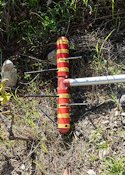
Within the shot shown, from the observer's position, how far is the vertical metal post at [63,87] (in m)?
2.29

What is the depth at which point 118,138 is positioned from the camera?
7.20 feet

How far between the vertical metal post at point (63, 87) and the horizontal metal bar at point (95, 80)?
45 millimetres

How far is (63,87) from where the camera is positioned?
233cm

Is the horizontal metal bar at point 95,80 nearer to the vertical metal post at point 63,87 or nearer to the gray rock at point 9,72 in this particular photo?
the vertical metal post at point 63,87

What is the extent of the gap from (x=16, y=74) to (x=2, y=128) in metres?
0.37

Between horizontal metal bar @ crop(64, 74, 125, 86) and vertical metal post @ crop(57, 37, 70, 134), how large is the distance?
0.04 m

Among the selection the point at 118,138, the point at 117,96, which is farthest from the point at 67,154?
the point at 117,96

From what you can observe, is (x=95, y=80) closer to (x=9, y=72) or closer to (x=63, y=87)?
(x=63, y=87)

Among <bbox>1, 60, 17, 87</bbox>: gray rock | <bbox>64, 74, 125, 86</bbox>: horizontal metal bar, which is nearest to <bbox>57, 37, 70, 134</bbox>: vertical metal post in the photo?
<bbox>64, 74, 125, 86</bbox>: horizontal metal bar

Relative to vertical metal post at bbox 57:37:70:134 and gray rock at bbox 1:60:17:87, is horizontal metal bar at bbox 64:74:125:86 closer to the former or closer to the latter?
vertical metal post at bbox 57:37:70:134

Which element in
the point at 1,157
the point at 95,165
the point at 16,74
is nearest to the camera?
the point at 95,165

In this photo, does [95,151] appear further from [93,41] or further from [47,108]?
[93,41]

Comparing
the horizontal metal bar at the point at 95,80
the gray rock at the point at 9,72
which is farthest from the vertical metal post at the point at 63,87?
the gray rock at the point at 9,72

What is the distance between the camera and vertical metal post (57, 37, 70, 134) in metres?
2.29
